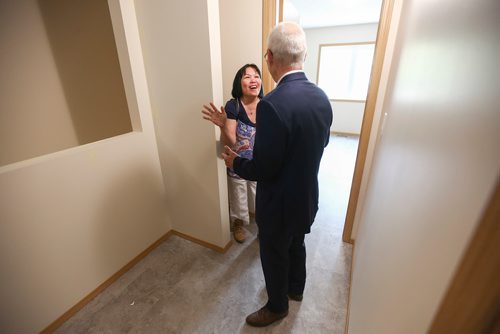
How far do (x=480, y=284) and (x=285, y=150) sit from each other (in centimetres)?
79

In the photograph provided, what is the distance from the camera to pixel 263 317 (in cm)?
139

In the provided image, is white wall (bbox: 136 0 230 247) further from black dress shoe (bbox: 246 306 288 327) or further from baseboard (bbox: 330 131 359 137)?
baseboard (bbox: 330 131 359 137)

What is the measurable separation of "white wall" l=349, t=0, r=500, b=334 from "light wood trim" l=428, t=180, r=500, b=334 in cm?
2

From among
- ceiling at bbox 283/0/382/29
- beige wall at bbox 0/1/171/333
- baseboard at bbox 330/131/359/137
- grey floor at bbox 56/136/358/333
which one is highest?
ceiling at bbox 283/0/382/29

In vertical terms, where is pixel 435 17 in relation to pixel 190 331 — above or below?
above

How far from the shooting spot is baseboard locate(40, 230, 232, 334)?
140 cm

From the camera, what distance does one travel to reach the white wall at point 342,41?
482 cm

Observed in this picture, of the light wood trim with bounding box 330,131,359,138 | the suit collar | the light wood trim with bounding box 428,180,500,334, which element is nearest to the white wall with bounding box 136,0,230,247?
the suit collar

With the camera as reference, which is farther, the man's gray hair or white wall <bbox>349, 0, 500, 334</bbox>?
the man's gray hair

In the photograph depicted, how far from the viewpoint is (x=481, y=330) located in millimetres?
247

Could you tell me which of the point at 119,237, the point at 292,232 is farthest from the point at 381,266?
the point at 119,237

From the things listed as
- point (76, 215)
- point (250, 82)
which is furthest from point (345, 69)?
point (76, 215)

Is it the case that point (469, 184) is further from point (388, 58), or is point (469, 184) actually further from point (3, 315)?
point (3, 315)

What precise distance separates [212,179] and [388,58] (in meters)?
1.48
